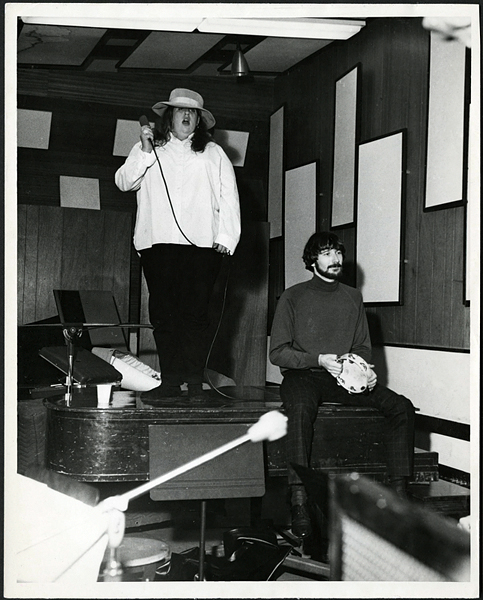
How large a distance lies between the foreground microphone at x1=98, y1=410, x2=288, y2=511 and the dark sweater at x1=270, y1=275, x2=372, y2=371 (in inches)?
18.5

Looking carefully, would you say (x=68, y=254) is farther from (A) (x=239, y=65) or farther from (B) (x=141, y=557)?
(B) (x=141, y=557)

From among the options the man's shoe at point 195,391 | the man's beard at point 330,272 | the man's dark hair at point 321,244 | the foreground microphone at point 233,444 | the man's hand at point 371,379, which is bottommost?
the foreground microphone at point 233,444

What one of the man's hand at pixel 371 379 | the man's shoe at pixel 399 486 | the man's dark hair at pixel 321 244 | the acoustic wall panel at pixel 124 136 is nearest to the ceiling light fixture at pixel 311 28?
the man's dark hair at pixel 321 244

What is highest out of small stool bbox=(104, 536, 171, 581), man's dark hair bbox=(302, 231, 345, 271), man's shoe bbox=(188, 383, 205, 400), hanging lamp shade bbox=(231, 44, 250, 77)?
hanging lamp shade bbox=(231, 44, 250, 77)

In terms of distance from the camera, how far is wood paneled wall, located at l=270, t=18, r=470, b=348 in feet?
14.1

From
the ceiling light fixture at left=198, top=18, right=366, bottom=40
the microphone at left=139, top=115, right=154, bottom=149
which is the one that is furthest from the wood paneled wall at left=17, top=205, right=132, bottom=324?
the microphone at left=139, top=115, right=154, bottom=149

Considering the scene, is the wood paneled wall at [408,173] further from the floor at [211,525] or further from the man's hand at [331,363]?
the floor at [211,525]

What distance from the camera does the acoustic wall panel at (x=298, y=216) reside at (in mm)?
5969

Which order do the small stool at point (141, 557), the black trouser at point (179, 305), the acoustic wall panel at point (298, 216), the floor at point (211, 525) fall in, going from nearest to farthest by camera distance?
the small stool at point (141, 557) < the floor at point (211, 525) < the black trouser at point (179, 305) < the acoustic wall panel at point (298, 216)

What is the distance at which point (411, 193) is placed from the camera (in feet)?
15.4

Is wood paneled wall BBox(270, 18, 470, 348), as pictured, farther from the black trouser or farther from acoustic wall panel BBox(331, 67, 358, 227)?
the black trouser

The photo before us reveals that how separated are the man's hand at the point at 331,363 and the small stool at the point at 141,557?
1.23 meters

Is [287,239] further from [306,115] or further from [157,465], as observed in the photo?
[157,465]

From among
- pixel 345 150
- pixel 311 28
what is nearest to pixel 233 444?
pixel 345 150
